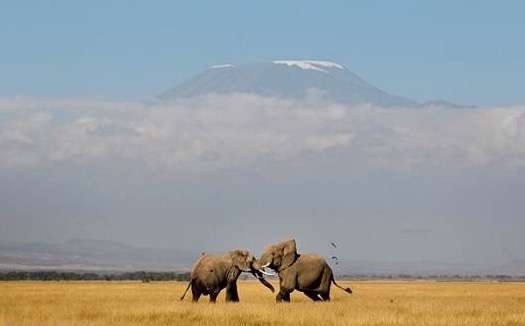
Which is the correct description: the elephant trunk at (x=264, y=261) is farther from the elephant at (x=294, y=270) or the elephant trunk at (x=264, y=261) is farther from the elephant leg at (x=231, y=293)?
the elephant leg at (x=231, y=293)

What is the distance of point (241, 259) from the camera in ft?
132

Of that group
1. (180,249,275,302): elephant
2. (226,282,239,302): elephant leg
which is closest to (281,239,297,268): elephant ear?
(180,249,275,302): elephant

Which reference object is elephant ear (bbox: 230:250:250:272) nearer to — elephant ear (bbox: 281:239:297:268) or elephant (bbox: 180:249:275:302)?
elephant (bbox: 180:249:275:302)

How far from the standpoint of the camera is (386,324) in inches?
1112

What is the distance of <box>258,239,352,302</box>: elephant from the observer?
40.1 m

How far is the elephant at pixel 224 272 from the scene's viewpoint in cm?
4022

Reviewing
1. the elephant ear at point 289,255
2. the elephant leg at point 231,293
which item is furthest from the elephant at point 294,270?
the elephant leg at point 231,293

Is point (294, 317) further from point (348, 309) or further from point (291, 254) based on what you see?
point (291, 254)

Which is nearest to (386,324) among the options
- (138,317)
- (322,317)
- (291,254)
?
(322,317)

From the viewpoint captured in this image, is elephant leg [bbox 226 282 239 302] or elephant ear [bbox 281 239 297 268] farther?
elephant ear [bbox 281 239 297 268]

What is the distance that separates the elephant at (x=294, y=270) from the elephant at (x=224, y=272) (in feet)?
1.64

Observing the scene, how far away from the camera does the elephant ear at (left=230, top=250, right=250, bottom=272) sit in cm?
4016

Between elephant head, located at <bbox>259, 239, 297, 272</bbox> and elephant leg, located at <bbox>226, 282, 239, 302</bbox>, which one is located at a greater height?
elephant head, located at <bbox>259, 239, 297, 272</bbox>

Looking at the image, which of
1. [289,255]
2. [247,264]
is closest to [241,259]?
[247,264]
